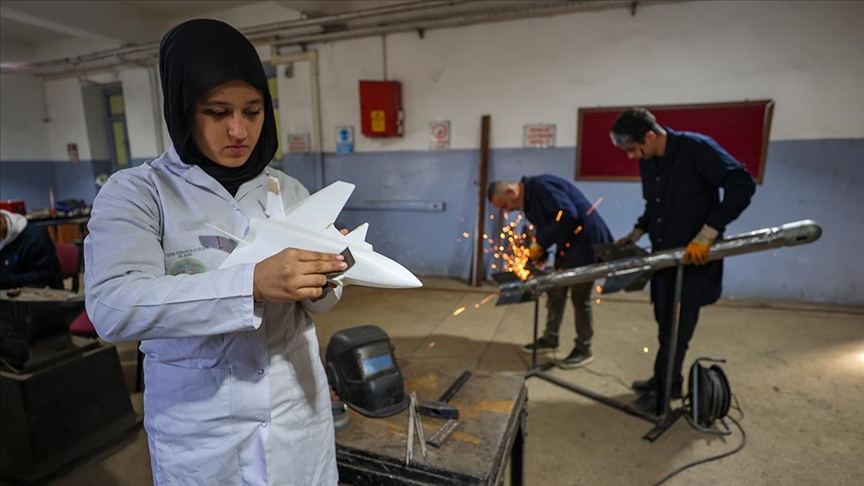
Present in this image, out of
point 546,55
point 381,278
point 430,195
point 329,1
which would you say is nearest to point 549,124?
point 546,55

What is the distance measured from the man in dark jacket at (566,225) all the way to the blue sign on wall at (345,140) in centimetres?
287

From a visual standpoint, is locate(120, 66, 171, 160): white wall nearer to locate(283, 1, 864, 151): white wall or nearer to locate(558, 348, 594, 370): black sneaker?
locate(283, 1, 864, 151): white wall

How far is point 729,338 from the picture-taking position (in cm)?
344

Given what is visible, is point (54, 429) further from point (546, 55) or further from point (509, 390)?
point (546, 55)

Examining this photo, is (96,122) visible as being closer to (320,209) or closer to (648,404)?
(320,209)

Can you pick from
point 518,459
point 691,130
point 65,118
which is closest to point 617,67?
point 691,130

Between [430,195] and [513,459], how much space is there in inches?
151

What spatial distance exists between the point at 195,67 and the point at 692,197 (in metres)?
2.36

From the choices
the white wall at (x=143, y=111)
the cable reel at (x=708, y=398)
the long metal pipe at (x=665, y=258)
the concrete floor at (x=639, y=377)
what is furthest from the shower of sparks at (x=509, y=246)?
the white wall at (x=143, y=111)

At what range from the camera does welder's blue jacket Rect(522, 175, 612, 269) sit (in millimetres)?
2988

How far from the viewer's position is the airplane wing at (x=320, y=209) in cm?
91

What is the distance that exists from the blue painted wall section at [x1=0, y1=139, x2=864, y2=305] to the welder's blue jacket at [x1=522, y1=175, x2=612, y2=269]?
1666 mm

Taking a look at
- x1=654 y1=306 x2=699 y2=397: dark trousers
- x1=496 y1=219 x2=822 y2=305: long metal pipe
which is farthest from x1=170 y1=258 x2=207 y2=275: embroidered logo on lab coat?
x1=654 y1=306 x2=699 y2=397: dark trousers

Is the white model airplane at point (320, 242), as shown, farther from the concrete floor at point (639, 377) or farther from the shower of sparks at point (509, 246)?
the shower of sparks at point (509, 246)
